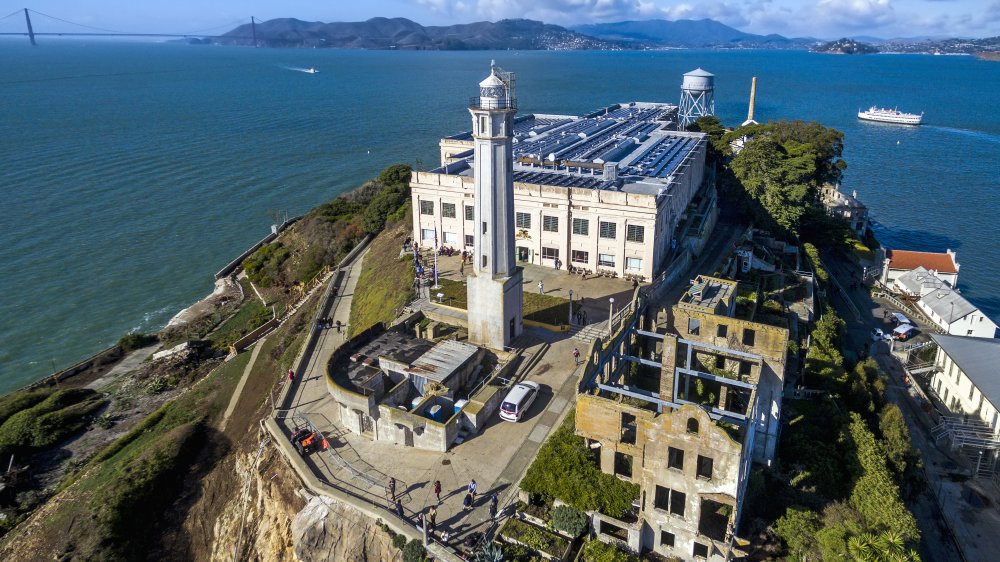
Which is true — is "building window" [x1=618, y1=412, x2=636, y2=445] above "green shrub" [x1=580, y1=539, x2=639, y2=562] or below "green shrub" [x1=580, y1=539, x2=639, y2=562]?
above

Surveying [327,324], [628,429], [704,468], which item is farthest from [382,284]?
[704,468]

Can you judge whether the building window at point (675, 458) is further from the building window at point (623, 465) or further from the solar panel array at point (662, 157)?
the solar panel array at point (662, 157)

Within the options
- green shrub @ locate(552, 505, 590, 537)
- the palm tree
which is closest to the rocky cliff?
green shrub @ locate(552, 505, 590, 537)

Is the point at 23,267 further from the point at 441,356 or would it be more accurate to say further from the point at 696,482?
the point at 696,482

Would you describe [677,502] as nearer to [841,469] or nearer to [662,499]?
[662,499]

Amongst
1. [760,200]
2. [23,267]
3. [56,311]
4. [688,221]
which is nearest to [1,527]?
[56,311]

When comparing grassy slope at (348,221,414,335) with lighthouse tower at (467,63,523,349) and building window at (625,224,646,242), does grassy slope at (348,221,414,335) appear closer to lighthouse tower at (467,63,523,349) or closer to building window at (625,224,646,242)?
lighthouse tower at (467,63,523,349)
